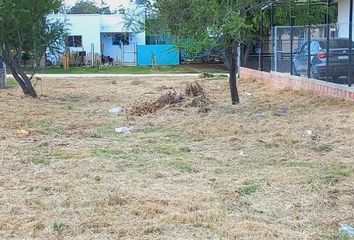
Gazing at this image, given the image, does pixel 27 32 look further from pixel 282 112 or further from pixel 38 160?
pixel 38 160

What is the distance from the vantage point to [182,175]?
718 centimetres

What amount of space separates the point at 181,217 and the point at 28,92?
1478 cm

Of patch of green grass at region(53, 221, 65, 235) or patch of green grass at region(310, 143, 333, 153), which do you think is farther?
→ patch of green grass at region(310, 143, 333, 153)

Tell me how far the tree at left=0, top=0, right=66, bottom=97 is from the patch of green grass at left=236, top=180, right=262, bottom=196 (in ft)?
38.9

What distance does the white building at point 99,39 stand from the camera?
42.9 meters

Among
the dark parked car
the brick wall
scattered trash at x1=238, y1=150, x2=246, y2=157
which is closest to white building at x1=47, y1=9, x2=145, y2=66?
the brick wall

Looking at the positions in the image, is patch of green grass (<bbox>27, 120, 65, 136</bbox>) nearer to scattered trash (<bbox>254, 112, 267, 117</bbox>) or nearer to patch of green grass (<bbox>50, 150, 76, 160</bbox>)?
patch of green grass (<bbox>50, 150, 76, 160</bbox>)

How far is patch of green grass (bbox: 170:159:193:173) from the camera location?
746 cm

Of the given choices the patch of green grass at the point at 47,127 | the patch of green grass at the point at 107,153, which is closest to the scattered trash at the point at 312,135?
the patch of green grass at the point at 107,153

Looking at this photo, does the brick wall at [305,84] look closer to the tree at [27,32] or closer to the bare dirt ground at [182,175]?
the bare dirt ground at [182,175]

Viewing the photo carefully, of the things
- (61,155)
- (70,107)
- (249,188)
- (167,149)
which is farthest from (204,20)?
(249,188)

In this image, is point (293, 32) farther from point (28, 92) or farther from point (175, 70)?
point (175, 70)

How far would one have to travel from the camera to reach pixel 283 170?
723 cm

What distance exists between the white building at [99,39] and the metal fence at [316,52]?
2416 cm
